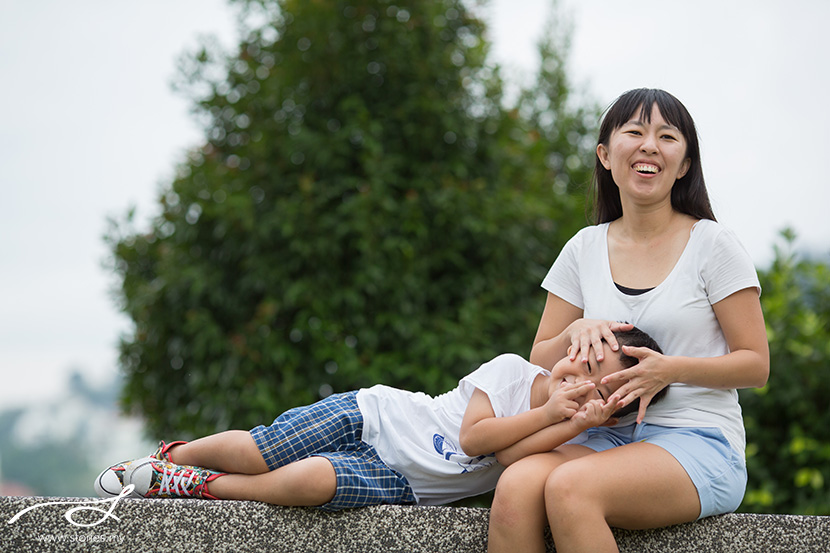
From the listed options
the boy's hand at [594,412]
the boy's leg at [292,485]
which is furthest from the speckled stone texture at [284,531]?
the boy's hand at [594,412]

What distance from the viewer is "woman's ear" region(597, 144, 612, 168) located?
2.26m

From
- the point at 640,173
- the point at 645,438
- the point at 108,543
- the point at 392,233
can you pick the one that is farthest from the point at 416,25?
the point at 108,543

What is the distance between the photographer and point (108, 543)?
189 cm

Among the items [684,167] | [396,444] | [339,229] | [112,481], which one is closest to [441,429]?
[396,444]

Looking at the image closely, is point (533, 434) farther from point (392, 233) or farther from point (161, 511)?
point (392, 233)

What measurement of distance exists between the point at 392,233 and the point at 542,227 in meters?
0.85

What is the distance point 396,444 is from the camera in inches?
81.5

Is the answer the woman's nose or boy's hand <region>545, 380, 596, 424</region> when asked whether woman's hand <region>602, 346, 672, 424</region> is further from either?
the woman's nose

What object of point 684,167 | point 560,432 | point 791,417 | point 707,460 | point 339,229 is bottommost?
point 791,417

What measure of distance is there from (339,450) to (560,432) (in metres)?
0.63

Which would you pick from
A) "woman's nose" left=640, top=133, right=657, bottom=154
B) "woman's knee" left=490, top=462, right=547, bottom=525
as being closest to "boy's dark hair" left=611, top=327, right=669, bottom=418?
"woman's knee" left=490, top=462, right=547, bottom=525

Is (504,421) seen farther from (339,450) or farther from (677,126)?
(677,126)

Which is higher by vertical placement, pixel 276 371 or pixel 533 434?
pixel 276 371

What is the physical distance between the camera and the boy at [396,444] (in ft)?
6.22
